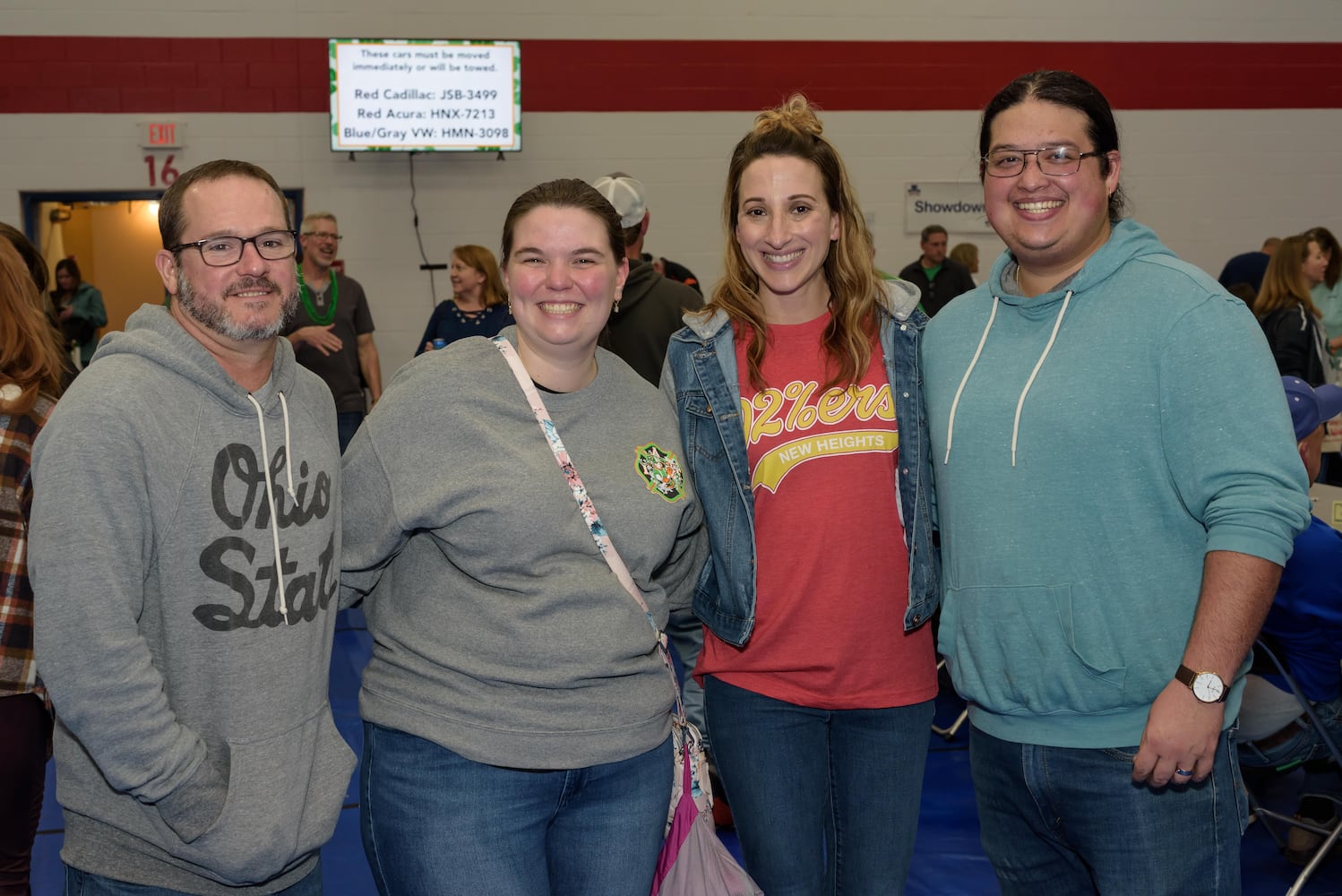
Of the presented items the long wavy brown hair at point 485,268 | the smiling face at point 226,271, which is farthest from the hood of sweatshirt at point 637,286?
the long wavy brown hair at point 485,268

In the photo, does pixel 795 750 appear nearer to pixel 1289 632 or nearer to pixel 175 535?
pixel 175 535

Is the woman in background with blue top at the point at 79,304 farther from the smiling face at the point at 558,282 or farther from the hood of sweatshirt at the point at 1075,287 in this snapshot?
the hood of sweatshirt at the point at 1075,287

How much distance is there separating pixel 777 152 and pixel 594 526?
81cm

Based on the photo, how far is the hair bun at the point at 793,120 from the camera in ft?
7.02

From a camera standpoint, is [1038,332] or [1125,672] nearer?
[1125,672]

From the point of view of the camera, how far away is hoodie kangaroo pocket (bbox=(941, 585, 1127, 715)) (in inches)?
66.7

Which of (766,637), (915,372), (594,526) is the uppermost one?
(915,372)

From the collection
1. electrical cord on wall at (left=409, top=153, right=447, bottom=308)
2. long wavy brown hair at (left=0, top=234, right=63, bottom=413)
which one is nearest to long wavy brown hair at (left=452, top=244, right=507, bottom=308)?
electrical cord on wall at (left=409, top=153, right=447, bottom=308)

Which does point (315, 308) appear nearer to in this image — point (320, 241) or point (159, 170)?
point (320, 241)

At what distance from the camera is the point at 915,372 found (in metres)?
2.10

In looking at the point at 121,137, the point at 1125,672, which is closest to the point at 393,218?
the point at 121,137

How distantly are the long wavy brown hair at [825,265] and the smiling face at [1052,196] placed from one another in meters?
0.37

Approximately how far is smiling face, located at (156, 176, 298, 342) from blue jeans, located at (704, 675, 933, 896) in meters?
1.06

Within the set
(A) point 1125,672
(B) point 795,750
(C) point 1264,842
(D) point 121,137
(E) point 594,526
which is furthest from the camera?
(D) point 121,137
